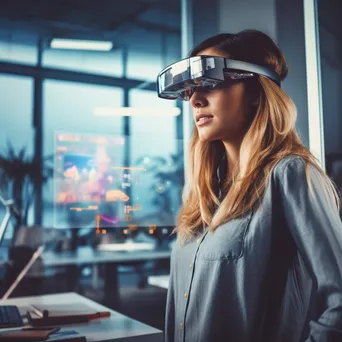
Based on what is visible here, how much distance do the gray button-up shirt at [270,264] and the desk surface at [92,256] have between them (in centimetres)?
281

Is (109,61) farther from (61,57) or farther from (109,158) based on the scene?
(109,158)

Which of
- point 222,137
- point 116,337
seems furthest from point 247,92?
point 116,337

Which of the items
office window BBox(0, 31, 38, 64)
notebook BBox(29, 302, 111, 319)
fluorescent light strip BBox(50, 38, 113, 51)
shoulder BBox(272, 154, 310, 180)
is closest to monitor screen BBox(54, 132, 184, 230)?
notebook BBox(29, 302, 111, 319)

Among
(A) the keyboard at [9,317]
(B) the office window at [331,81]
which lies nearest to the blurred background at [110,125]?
(B) the office window at [331,81]

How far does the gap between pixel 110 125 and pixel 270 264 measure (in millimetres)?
3432

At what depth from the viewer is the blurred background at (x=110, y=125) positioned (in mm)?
1837

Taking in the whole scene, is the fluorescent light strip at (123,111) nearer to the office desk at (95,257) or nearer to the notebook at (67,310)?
the office desk at (95,257)

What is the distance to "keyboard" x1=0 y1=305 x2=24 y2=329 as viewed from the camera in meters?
1.51

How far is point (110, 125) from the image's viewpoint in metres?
4.28

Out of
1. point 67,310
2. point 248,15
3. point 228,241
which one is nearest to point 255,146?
point 228,241

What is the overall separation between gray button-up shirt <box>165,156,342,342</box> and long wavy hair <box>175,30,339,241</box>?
3cm

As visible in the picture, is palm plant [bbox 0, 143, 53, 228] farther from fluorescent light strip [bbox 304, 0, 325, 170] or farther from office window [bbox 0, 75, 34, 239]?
fluorescent light strip [bbox 304, 0, 325, 170]

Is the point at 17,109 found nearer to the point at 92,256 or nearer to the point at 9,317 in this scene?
the point at 92,256

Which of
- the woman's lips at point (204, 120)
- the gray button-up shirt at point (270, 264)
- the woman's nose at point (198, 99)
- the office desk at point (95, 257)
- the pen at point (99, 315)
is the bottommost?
the office desk at point (95, 257)
